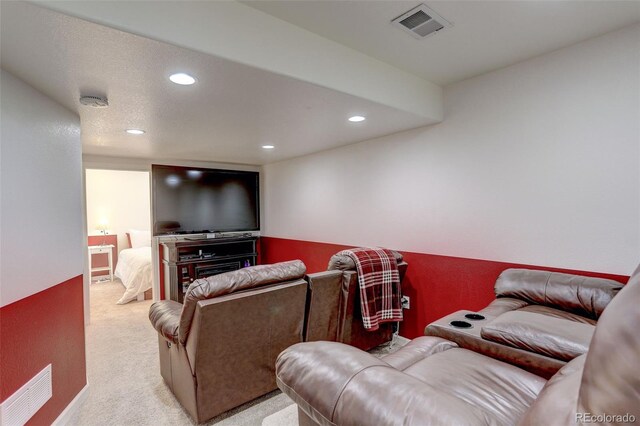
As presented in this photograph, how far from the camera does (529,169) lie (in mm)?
2318

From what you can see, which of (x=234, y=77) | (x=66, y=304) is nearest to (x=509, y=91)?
(x=234, y=77)

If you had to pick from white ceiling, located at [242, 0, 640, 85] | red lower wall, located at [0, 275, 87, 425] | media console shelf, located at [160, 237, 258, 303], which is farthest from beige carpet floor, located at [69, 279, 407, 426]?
white ceiling, located at [242, 0, 640, 85]

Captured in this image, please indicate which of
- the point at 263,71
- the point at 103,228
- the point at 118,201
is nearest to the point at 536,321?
the point at 263,71

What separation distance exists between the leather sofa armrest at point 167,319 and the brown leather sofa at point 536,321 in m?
1.60

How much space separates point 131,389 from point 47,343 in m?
0.79

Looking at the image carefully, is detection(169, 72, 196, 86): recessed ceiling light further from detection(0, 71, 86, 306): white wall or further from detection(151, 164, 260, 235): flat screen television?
detection(151, 164, 260, 235): flat screen television

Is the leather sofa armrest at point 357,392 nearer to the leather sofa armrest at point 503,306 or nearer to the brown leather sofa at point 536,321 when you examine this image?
the brown leather sofa at point 536,321

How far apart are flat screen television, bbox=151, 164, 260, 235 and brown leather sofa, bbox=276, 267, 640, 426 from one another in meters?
3.89

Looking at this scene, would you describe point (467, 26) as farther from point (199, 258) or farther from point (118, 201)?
point (118, 201)

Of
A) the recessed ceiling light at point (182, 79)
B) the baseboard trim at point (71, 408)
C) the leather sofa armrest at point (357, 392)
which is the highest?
the recessed ceiling light at point (182, 79)

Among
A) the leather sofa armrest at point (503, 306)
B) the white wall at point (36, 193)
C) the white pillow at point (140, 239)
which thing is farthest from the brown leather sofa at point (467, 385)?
the white pillow at point (140, 239)

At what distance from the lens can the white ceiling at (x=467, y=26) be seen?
1.68m

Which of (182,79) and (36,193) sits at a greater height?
(182,79)

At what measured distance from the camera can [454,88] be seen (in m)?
2.77
